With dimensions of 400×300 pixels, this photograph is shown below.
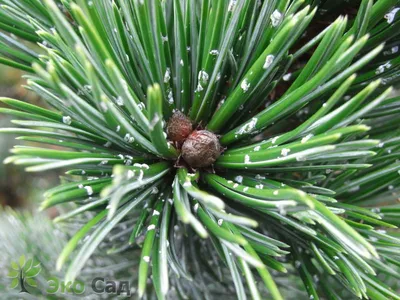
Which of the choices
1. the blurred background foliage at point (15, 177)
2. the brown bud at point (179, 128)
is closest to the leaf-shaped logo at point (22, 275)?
the brown bud at point (179, 128)

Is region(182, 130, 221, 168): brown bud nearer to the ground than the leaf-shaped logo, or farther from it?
farther from it

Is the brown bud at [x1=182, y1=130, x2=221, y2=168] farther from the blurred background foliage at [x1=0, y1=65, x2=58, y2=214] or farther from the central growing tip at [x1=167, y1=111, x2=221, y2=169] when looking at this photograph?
the blurred background foliage at [x1=0, y1=65, x2=58, y2=214]

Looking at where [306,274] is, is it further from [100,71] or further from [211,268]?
[100,71]

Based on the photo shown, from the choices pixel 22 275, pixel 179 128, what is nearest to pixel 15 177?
pixel 22 275

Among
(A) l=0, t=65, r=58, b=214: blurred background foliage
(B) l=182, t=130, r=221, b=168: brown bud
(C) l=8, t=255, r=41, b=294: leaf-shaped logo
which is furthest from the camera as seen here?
Answer: (A) l=0, t=65, r=58, b=214: blurred background foliage

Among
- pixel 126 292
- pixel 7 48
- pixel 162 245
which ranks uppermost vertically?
pixel 7 48

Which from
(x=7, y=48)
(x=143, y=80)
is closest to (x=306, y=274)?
(x=143, y=80)

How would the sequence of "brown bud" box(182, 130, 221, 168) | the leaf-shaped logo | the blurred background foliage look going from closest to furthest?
"brown bud" box(182, 130, 221, 168)
the leaf-shaped logo
the blurred background foliage

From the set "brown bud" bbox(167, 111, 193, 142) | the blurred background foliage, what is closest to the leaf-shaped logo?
"brown bud" bbox(167, 111, 193, 142)
